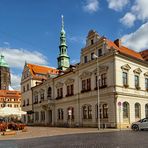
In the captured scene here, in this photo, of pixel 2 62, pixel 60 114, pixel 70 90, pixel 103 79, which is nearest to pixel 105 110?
pixel 103 79

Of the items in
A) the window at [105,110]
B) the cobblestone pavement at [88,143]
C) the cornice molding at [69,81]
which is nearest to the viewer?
the cobblestone pavement at [88,143]

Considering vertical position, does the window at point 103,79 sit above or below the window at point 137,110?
above

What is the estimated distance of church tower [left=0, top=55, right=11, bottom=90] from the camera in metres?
175

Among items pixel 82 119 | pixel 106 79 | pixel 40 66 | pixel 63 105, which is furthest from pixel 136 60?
pixel 40 66

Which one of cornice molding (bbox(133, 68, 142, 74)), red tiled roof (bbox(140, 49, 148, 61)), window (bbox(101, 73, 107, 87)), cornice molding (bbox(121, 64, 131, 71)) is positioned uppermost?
red tiled roof (bbox(140, 49, 148, 61))

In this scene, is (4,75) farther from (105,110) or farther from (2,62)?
(105,110)

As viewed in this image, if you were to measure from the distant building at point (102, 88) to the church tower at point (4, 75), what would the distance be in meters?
125

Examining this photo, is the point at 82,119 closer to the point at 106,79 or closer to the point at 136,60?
the point at 106,79

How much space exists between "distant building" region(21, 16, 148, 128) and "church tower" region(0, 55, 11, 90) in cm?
12460

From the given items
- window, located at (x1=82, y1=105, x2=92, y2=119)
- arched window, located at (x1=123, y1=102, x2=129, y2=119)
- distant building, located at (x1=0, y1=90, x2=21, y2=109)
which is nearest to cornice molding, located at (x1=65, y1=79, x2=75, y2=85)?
window, located at (x1=82, y1=105, x2=92, y2=119)

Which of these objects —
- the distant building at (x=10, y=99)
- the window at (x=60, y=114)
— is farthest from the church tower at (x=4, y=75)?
the window at (x=60, y=114)

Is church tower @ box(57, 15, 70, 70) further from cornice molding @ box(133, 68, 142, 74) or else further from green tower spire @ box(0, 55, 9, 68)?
green tower spire @ box(0, 55, 9, 68)

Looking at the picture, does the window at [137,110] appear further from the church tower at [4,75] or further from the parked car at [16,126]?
the church tower at [4,75]

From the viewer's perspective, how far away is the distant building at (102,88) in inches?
1490
